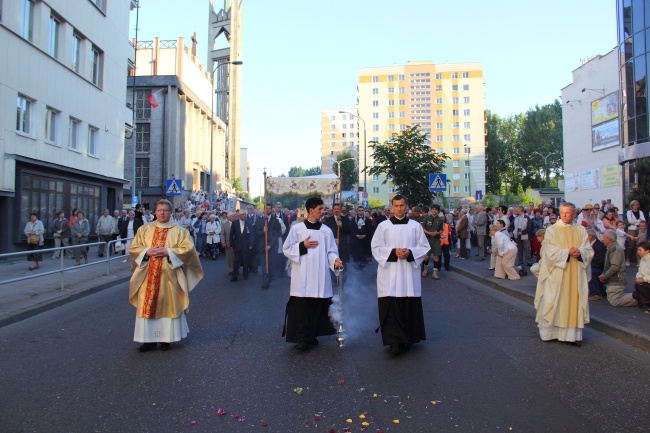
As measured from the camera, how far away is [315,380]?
5.16 meters

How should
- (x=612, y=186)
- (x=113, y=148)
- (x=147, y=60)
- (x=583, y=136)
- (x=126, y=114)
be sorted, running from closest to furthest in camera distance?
(x=113, y=148) → (x=126, y=114) → (x=612, y=186) → (x=583, y=136) → (x=147, y=60)

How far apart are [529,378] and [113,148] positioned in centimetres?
2539

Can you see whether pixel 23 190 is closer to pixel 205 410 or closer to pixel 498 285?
pixel 498 285

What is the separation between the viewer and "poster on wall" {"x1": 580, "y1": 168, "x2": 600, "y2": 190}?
3916cm

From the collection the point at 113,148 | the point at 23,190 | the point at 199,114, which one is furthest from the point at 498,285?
the point at 199,114

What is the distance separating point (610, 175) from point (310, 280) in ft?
121

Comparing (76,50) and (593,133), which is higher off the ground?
(76,50)

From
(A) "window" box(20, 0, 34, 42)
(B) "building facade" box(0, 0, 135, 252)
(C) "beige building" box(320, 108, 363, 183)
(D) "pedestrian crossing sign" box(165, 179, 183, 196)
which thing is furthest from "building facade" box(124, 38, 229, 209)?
(C) "beige building" box(320, 108, 363, 183)

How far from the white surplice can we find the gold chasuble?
2.38m

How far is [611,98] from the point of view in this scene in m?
37.6

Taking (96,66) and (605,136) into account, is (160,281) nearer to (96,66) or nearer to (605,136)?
(96,66)

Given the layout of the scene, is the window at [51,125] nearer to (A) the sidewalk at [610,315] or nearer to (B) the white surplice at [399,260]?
(A) the sidewalk at [610,315]

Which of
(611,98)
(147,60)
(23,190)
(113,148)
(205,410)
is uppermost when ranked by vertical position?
(147,60)

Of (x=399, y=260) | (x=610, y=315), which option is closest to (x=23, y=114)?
(x=399, y=260)
